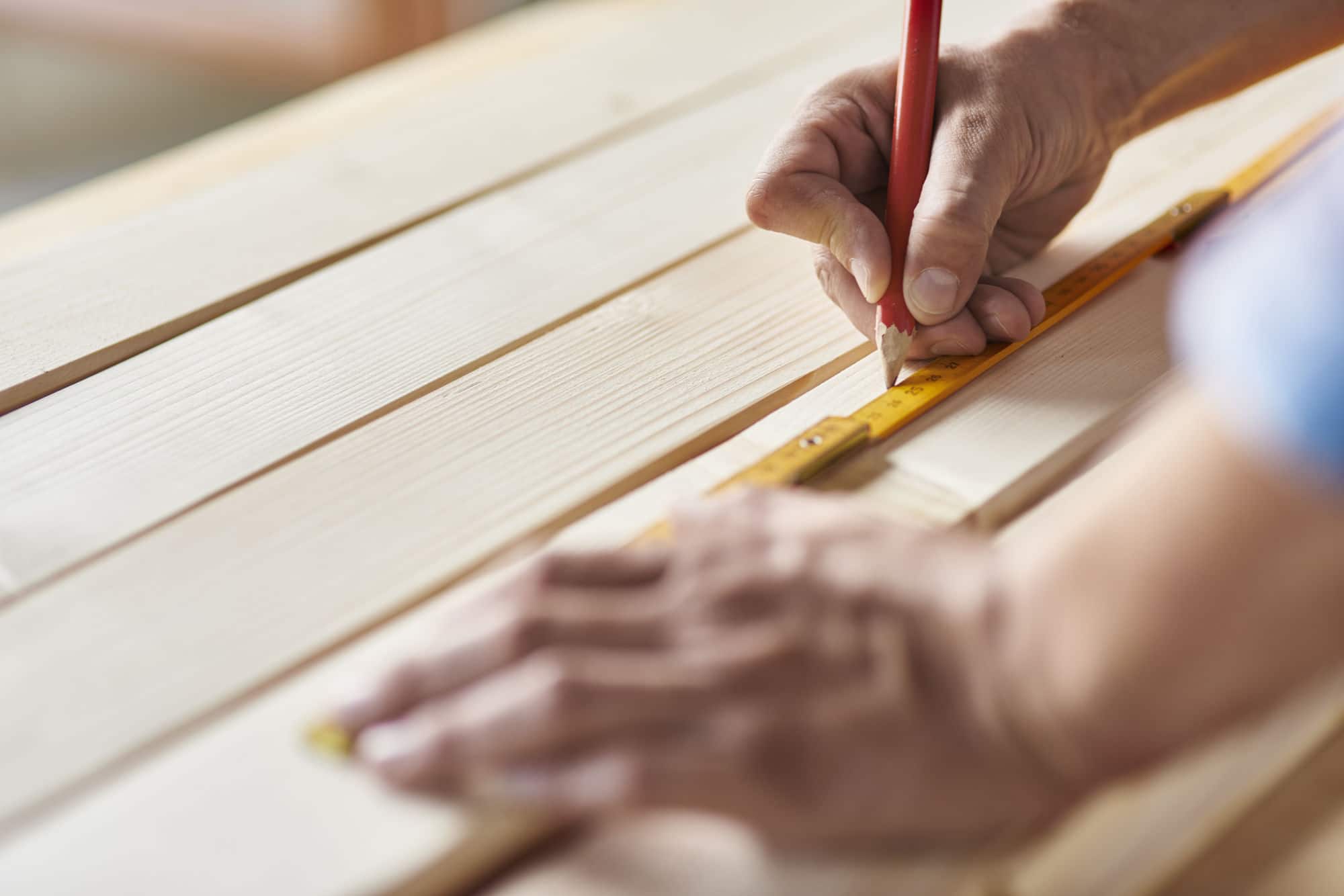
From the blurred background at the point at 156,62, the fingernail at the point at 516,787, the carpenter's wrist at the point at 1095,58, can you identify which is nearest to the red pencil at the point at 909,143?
the carpenter's wrist at the point at 1095,58

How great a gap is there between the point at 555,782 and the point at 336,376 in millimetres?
478

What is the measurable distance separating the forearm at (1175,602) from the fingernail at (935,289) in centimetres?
34

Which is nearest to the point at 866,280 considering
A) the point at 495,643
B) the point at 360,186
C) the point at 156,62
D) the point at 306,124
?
the point at 495,643

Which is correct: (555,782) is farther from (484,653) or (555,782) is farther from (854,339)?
(854,339)

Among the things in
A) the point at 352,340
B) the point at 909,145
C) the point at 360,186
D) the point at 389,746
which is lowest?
the point at 389,746

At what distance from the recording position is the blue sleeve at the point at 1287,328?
1.71 feet

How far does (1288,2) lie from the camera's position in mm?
1190

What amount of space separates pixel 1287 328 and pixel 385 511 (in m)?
0.58

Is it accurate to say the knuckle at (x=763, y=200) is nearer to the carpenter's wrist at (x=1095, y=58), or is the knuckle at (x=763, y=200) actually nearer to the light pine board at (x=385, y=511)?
the light pine board at (x=385, y=511)

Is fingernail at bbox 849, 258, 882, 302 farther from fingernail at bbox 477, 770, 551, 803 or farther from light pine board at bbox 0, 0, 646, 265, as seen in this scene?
light pine board at bbox 0, 0, 646, 265

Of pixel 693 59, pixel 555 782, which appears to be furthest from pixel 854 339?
pixel 693 59

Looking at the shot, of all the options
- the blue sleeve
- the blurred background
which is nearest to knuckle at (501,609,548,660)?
the blue sleeve

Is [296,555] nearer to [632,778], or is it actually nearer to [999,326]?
[632,778]

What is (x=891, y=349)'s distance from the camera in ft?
3.23
